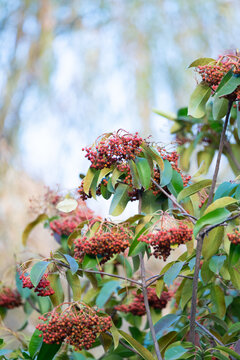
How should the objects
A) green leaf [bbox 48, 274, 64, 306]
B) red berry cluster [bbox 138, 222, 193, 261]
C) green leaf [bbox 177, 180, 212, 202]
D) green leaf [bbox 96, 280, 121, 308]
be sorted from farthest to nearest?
1. green leaf [bbox 96, 280, 121, 308]
2. green leaf [bbox 48, 274, 64, 306]
3. green leaf [bbox 177, 180, 212, 202]
4. red berry cluster [bbox 138, 222, 193, 261]

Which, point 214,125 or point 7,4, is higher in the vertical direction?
point 7,4

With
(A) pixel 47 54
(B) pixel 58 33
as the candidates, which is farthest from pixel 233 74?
(B) pixel 58 33

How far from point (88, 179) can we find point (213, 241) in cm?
33

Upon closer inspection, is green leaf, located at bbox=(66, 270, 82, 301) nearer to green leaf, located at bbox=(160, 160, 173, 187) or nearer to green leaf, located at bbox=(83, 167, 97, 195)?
green leaf, located at bbox=(83, 167, 97, 195)

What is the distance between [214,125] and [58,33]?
250 centimetres

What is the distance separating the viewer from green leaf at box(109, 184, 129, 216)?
1266 mm

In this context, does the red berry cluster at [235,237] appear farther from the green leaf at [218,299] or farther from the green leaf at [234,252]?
the green leaf at [218,299]

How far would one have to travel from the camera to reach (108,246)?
1.17 meters

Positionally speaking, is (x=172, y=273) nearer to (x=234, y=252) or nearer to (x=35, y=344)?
(x=234, y=252)

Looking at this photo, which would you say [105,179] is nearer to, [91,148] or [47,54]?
[91,148]

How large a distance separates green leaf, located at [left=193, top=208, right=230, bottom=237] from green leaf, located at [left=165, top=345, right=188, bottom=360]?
0.28m

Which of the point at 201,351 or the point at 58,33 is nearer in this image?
the point at 201,351

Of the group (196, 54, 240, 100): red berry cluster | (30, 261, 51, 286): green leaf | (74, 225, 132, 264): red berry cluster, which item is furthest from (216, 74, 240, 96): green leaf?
(30, 261, 51, 286): green leaf

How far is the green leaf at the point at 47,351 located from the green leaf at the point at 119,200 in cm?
35
